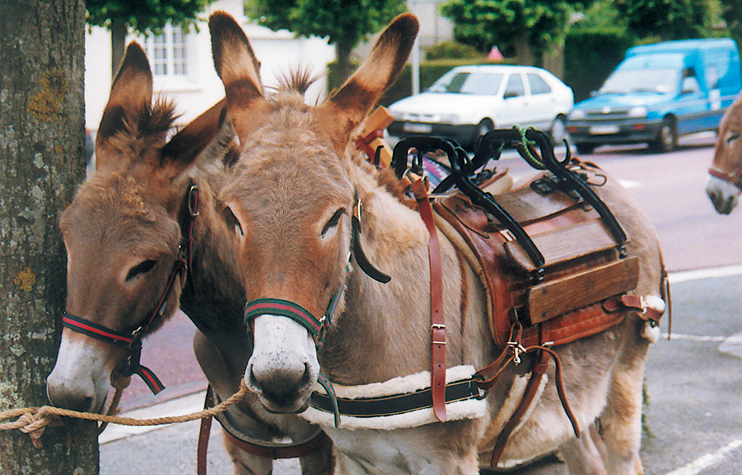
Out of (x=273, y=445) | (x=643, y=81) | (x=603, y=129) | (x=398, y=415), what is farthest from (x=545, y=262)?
(x=643, y=81)

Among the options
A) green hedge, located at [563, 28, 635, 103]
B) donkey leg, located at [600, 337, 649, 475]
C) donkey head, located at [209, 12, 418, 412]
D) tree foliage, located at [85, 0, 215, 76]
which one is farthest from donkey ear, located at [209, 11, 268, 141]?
green hedge, located at [563, 28, 635, 103]

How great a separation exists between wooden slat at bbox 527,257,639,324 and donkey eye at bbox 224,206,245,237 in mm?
1155

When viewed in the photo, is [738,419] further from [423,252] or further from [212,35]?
[212,35]

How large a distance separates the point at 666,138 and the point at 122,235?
57.1 ft

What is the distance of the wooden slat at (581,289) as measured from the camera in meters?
2.59

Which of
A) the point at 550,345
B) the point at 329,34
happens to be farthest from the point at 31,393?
the point at 329,34

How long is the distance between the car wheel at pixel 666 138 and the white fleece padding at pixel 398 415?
16533 millimetres

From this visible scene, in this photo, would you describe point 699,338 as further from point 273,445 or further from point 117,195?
point 117,195

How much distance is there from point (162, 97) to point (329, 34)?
15823 mm

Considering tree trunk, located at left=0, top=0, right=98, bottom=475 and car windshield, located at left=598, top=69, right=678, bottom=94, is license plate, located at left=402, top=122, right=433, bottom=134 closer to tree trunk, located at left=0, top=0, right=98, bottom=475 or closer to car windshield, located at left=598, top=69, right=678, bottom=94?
car windshield, located at left=598, top=69, right=678, bottom=94

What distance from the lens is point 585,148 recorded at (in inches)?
711

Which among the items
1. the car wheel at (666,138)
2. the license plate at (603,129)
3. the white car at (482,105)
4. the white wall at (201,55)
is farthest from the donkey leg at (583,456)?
the car wheel at (666,138)

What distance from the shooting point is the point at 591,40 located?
28281mm

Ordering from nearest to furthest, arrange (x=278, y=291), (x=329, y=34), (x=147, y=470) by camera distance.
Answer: (x=278, y=291)
(x=147, y=470)
(x=329, y=34)
